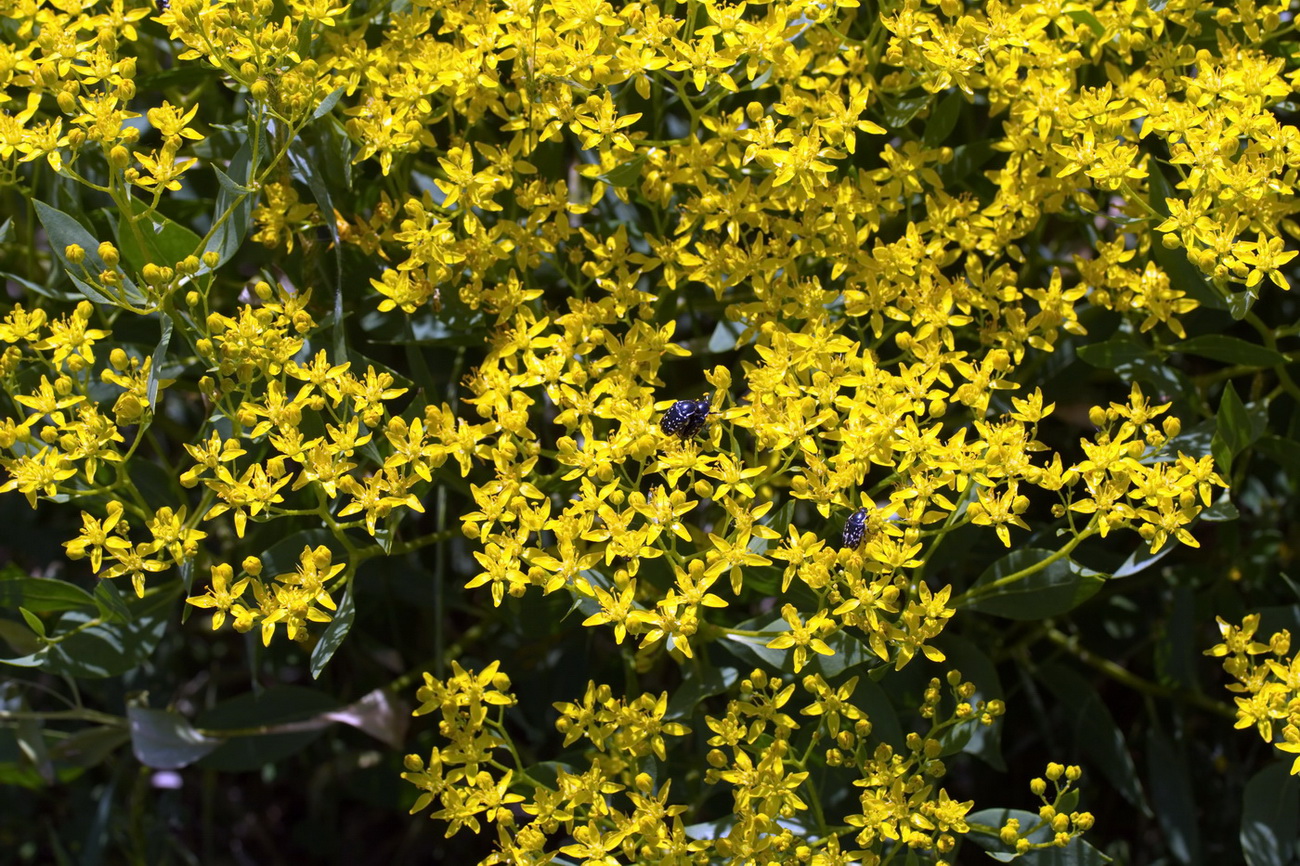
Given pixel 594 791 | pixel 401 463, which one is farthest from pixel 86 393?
pixel 594 791

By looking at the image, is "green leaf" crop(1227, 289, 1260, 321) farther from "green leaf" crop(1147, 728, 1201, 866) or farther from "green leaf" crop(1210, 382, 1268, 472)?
"green leaf" crop(1147, 728, 1201, 866)

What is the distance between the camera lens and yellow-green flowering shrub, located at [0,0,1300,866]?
1232 mm

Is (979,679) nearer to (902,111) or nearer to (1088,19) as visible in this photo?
(902,111)

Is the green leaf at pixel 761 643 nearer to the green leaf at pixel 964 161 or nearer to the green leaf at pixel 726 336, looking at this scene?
the green leaf at pixel 726 336

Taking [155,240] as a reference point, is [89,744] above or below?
below

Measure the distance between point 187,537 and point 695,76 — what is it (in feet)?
2.35

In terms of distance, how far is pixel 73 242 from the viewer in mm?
1332

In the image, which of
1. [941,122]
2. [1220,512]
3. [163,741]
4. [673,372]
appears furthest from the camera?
[673,372]

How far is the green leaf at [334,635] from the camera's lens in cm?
123

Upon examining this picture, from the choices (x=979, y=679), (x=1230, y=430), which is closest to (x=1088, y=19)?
(x=1230, y=430)

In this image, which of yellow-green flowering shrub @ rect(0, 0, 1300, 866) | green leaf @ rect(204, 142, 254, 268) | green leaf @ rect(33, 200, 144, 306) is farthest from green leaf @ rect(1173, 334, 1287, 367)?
green leaf @ rect(33, 200, 144, 306)

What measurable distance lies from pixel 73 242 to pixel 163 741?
655 mm

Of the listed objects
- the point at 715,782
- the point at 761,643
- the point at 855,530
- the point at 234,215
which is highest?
the point at 234,215

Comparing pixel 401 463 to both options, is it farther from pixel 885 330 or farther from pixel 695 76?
pixel 885 330
